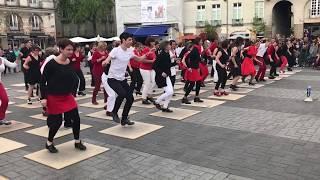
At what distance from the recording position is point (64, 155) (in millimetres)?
5637

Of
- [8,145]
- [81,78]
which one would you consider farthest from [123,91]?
[81,78]

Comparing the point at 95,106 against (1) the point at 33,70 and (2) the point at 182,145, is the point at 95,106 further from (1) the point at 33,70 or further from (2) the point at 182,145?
(2) the point at 182,145

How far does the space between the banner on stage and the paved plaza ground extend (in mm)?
36364

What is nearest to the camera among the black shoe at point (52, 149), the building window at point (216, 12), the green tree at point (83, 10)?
the black shoe at point (52, 149)

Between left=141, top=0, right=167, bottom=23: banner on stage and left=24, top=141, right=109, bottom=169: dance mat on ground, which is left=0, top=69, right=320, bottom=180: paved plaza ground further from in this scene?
left=141, top=0, right=167, bottom=23: banner on stage

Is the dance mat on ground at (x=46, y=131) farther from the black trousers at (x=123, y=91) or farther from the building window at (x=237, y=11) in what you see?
the building window at (x=237, y=11)

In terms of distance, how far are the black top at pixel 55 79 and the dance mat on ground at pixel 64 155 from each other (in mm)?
949

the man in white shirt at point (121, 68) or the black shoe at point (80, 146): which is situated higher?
the man in white shirt at point (121, 68)

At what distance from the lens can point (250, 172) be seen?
4.78 metres

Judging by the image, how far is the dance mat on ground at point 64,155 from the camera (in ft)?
17.4

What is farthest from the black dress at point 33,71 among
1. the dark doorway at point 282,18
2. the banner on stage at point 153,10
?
the banner on stage at point 153,10

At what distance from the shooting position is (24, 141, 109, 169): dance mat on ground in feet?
17.4

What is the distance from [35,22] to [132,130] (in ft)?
144

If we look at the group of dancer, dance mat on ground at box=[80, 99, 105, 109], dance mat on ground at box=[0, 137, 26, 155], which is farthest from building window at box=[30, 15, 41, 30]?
dance mat on ground at box=[0, 137, 26, 155]
